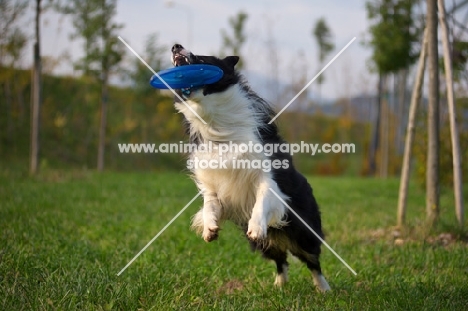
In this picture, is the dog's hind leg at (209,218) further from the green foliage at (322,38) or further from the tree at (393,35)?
the green foliage at (322,38)

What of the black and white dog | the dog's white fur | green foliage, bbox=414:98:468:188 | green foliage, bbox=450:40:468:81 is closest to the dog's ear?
the black and white dog

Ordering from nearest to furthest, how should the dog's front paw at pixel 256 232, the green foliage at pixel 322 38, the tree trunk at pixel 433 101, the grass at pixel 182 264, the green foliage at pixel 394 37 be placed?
1. the grass at pixel 182 264
2. the dog's front paw at pixel 256 232
3. the tree trunk at pixel 433 101
4. the green foliage at pixel 394 37
5. the green foliage at pixel 322 38

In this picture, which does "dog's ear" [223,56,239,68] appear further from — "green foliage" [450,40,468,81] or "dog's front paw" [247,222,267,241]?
"green foliage" [450,40,468,81]

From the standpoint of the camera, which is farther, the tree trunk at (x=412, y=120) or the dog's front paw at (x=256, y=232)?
the tree trunk at (x=412, y=120)

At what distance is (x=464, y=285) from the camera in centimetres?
464

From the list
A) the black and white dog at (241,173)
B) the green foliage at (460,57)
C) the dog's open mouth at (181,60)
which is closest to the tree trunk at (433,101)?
the green foliage at (460,57)

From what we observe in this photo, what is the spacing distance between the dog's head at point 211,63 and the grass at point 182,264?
151 centimetres

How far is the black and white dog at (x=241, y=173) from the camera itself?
4.40 m

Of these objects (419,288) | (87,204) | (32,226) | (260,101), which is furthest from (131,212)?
(419,288)

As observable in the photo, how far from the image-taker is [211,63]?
4512mm

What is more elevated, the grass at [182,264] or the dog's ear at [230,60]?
the dog's ear at [230,60]

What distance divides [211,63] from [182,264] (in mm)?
2034

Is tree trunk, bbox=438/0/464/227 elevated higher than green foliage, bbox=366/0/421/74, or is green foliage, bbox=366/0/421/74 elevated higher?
green foliage, bbox=366/0/421/74

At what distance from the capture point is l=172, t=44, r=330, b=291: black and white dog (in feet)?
14.4
